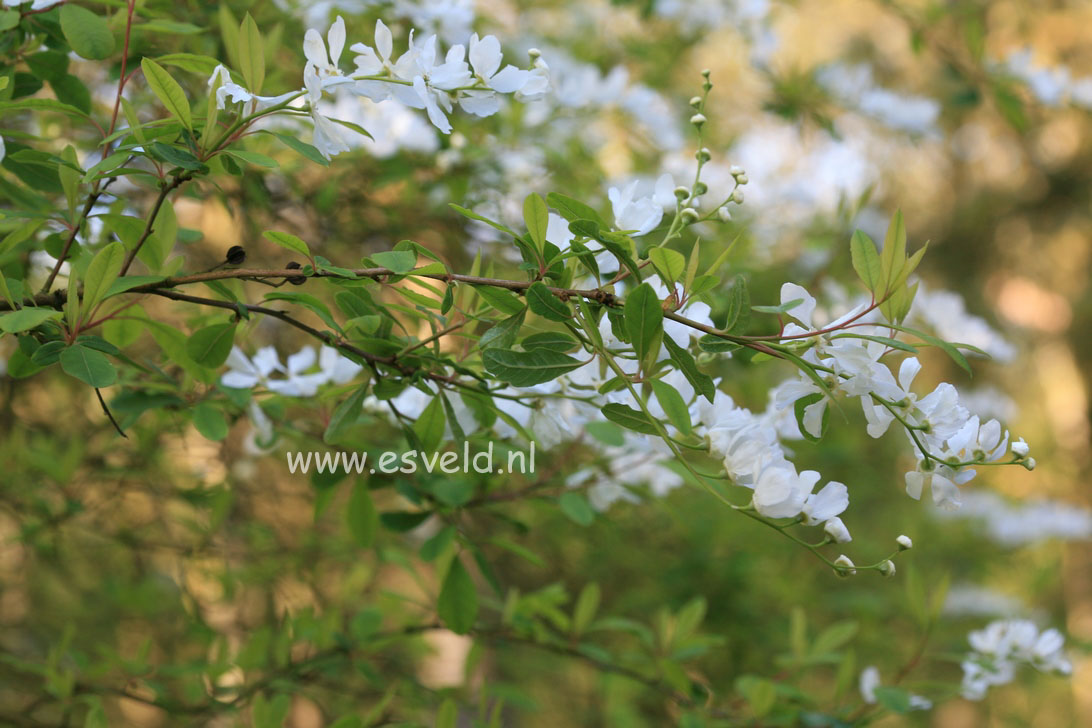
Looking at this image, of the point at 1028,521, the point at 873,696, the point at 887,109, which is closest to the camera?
the point at 873,696

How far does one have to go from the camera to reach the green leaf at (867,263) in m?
0.62

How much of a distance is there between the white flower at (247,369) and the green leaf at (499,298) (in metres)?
0.42

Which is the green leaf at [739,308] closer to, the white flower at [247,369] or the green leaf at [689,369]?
the green leaf at [689,369]

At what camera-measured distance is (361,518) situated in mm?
1071

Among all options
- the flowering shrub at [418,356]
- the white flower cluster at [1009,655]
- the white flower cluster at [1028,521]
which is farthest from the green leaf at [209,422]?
the white flower cluster at [1028,521]

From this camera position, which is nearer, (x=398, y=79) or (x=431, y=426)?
(x=398, y=79)

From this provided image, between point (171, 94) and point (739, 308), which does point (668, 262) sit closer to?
point (739, 308)

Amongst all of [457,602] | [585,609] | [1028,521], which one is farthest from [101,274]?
[1028,521]

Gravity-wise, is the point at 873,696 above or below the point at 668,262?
below

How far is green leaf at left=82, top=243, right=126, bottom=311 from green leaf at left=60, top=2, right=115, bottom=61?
21 cm

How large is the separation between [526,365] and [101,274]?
35cm

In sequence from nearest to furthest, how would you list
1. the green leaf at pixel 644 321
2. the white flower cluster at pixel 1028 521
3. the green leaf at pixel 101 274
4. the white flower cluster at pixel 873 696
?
1. the green leaf at pixel 644 321
2. the green leaf at pixel 101 274
3. the white flower cluster at pixel 873 696
4. the white flower cluster at pixel 1028 521

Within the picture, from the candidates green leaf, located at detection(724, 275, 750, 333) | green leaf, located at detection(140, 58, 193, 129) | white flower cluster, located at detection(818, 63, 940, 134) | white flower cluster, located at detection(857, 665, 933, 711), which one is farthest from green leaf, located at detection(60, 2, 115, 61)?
white flower cluster, located at detection(818, 63, 940, 134)

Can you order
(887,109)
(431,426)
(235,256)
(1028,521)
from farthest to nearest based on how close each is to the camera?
(1028,521), (887,109), (431,426), (235,256)
